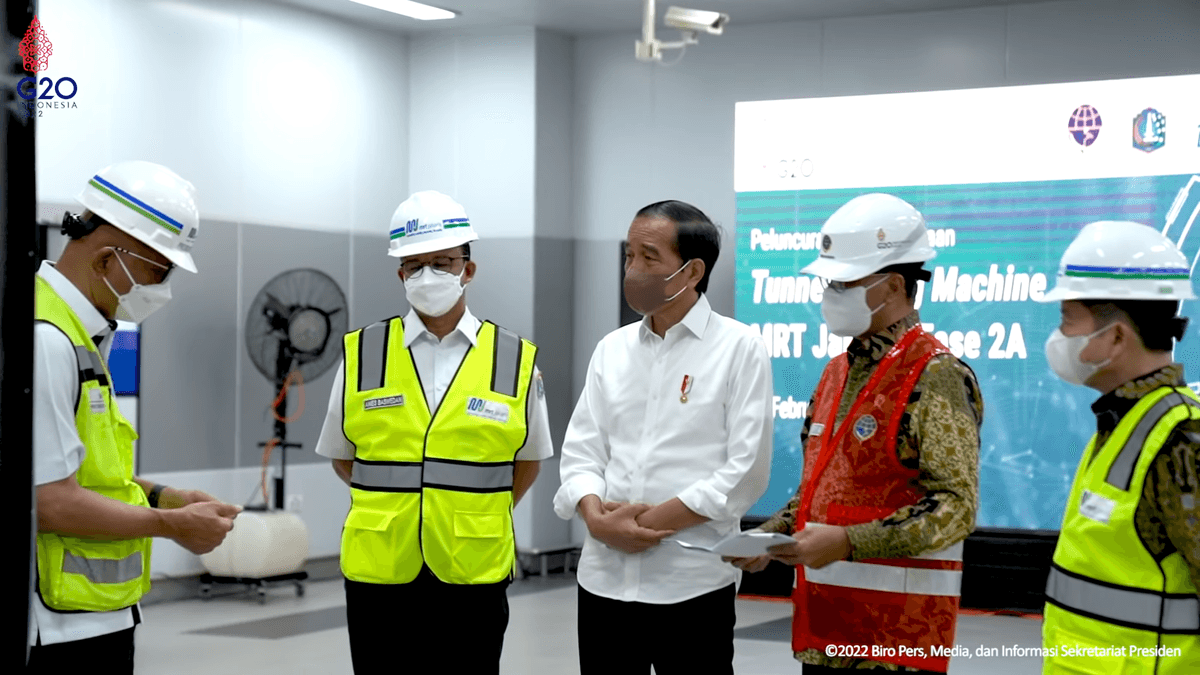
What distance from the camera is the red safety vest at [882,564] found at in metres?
2.56

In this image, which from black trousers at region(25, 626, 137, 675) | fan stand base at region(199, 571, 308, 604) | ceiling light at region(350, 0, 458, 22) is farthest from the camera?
ceiling light at region(350, 0, 458, 22)

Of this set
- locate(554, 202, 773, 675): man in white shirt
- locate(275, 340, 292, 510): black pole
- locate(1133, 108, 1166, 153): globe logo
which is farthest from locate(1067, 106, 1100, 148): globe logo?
locate(554, 202, 773, 675): man in white shirt

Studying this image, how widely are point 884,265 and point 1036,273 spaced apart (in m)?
5.44

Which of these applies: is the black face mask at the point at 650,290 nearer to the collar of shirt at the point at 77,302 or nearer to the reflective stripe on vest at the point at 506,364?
the reflective stripe on vest at the point at 506,364

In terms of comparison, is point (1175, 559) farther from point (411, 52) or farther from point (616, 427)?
point (411, 52)

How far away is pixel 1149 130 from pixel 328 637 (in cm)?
527

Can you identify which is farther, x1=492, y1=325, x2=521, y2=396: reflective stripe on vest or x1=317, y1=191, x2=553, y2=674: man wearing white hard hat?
x1=492, y1=325, x2=521, y2=396: reflective stripe on vest

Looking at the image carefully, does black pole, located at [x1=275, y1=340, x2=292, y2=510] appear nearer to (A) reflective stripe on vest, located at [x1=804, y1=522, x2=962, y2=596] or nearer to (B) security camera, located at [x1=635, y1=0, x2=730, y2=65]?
(B) security camera, located at [x1=635, y1=0, x2=730, y2=65]

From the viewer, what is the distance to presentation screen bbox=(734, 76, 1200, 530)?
24.7ft

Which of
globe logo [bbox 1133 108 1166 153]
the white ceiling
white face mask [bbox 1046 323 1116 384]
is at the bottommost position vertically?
white face mask [bbox 1046 323 1116 384]

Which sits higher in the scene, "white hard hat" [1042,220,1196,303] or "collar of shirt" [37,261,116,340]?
"white hard hat" [1042,220,1196,303]

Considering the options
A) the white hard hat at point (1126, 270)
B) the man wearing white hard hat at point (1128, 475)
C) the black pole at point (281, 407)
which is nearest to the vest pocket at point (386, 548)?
the man wearing white hard hat at point (1128, 475)

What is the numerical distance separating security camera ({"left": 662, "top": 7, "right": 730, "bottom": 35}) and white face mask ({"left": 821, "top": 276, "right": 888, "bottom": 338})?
215 inches

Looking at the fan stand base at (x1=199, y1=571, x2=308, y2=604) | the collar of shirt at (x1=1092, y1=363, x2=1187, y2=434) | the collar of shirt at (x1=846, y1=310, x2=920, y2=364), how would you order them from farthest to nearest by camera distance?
the fan stand base at (x1=199, y1=571, x2=308, y2=604) < the collar of shirt at (x1=846, y1=310, x2=920, y2=364) < the collar of shirt at (x1=1092, y1=363, x2=1187, y2=434)
